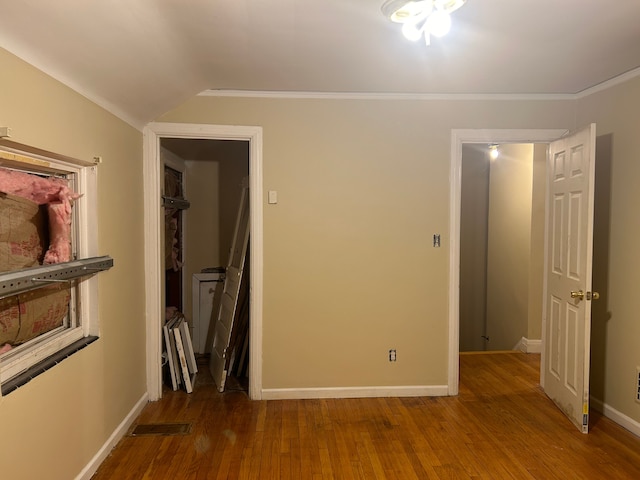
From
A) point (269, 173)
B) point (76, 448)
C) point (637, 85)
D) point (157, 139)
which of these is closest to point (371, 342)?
point (269, 173)

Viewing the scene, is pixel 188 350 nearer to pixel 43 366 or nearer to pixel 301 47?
pixel 43 366

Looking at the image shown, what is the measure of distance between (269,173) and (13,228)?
67.1 inches

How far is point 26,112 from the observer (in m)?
1.68

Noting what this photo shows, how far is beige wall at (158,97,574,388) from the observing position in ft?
10.2

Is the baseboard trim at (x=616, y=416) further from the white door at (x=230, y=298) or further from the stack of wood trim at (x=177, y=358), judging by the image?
the stack of wood trim at (x=177, y=358)

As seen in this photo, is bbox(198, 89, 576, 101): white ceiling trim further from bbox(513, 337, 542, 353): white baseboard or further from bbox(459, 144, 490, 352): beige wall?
bbox(513, 337, 542, 353): white baseboard

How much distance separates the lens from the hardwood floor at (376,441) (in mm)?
2283

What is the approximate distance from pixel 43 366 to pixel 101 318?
56cm

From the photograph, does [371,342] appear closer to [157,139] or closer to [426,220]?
[426,220]

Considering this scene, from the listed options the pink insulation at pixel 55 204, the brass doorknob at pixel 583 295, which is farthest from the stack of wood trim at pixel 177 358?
the brass doorknob at pixel 583 295

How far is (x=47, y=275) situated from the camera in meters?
1.71

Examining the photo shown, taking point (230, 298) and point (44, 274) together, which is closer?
point (44, 274)

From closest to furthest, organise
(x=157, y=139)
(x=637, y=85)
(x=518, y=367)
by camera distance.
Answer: (x=637, y=85), (x=157, y=139), (x=518, y=367)

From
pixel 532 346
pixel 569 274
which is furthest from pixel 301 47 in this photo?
pixel 532 346
